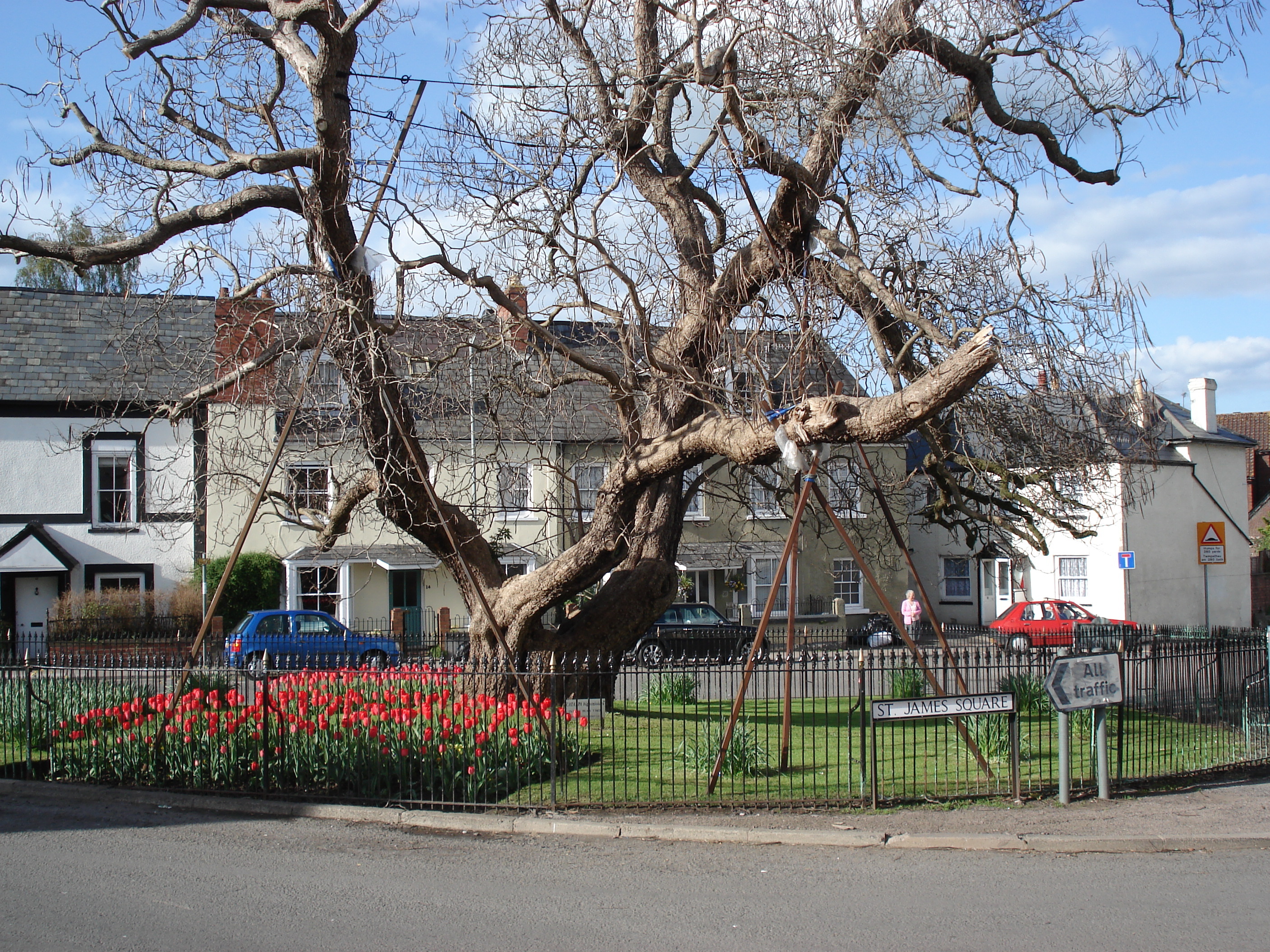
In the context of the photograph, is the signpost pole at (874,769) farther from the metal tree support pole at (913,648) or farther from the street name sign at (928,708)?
the metal tree support pole at (913,648)

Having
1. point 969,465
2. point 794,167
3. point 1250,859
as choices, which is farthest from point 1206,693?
point 794,167

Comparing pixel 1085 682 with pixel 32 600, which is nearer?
pixel 1085 682

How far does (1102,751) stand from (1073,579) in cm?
2423

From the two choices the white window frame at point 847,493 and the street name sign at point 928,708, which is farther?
the white window frame at point 847,493

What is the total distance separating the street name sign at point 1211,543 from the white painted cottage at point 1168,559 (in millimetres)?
6694

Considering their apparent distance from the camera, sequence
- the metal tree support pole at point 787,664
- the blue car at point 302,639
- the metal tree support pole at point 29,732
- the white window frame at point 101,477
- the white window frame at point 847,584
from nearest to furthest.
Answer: the metal tree support pole at point 787,664 → the metal tree support pole at point 29,732 → the blue car at point 302,639 → the white window frame at point 101,477 → the white window frame at point 847,584

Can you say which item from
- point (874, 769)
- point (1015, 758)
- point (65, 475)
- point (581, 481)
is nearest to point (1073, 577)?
point (581, 481)

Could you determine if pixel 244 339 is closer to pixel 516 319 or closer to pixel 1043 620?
pixel 516 319

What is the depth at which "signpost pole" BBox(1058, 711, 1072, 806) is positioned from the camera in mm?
9086

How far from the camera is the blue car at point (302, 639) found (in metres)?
20.3

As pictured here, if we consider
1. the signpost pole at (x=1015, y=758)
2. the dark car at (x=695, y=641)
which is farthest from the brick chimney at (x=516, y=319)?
the dark car at (x=695, y=641)

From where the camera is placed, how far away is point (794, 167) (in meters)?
10.4

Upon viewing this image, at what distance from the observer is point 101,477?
26.9 meters

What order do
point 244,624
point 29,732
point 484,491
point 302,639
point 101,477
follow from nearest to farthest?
1. point 29,732
2. point 484,491
3. point 302,639
4. point 244,624
5. point 101,477
